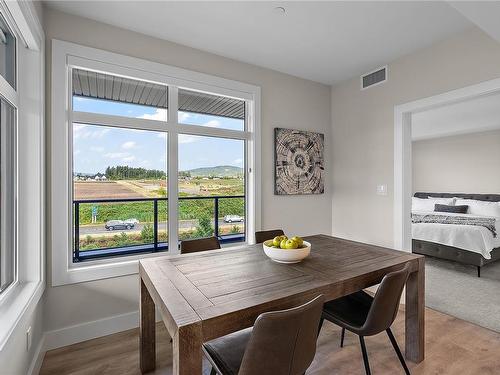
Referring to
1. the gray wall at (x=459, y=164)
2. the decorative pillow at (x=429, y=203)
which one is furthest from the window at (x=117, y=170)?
Result: the gray wall at (x=459, y=164)

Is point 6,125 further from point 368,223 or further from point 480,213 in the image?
point 480,213

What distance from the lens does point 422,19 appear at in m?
2.28

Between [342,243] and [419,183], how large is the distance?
6.46 m

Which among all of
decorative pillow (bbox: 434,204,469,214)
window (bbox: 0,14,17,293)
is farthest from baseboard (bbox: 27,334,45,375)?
decorative pillow (bbox: 434,204,469,214)

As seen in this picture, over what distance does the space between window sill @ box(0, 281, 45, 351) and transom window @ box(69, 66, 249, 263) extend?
1.63ft

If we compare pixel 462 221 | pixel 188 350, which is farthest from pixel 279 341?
pixel 462 221

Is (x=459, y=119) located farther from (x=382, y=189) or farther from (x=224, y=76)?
(x=224, y=76)

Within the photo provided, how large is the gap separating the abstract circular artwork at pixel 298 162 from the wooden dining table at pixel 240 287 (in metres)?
Answer: 1.15

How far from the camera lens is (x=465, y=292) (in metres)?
3.22

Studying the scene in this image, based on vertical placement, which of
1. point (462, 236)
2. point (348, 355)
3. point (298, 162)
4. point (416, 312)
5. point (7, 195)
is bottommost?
point (348, 355)

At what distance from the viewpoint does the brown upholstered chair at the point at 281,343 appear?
1.03 m

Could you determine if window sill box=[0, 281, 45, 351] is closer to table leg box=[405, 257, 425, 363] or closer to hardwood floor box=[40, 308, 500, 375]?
hardwood floor box=[40, 308, 500, 375]

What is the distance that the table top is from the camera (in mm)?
1158

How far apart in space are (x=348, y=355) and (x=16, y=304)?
7.47 feet
